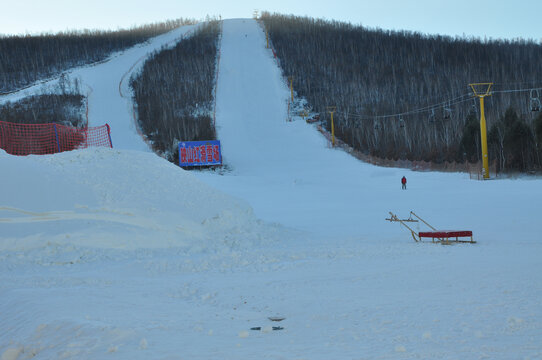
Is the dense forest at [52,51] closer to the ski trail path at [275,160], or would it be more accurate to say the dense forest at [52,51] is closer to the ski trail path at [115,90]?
the ski trail path at [115,90]

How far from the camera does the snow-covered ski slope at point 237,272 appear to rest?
4285 millimetres

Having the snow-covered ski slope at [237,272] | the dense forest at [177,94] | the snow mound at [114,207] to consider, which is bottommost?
the snow-covered ski slope at [237,272]

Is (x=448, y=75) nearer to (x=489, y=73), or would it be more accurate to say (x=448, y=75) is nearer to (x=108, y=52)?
(x=489, y=73)

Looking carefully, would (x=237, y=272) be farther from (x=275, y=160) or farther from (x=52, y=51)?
(x=52, y=51)

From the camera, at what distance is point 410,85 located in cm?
6038

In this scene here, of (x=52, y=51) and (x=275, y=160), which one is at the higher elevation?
(x=52, y=51)

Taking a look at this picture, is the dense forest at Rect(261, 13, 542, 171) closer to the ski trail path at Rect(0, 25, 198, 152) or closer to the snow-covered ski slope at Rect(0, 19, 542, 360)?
the snow-covered ski slope at Rect(0, 19, 542, 360)

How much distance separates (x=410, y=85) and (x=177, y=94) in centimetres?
2907

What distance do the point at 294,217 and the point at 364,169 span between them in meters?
15.9

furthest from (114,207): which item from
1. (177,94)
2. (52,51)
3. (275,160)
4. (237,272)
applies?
(52,51)

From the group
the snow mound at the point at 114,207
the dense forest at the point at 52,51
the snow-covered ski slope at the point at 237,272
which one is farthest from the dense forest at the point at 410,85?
the dense forest at the point at 52,51

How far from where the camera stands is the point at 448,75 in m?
64.7

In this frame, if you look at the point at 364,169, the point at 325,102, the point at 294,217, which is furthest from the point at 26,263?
the point at 325,102

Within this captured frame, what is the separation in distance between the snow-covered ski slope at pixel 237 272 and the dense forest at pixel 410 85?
43.4ft
